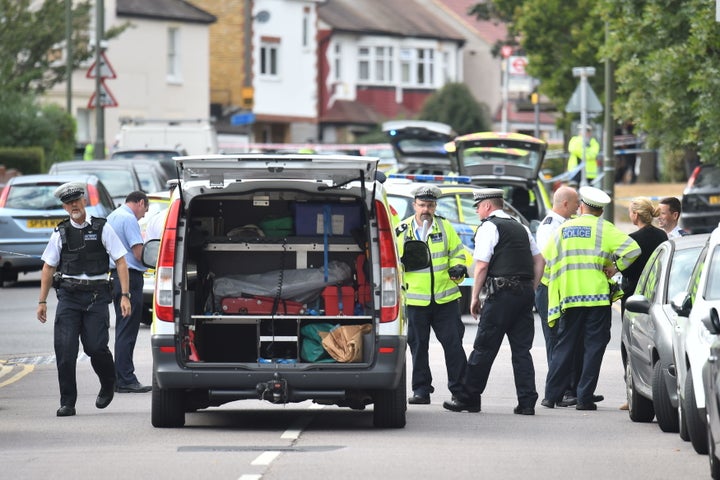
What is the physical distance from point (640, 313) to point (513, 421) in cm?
123

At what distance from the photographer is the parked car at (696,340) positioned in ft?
35.1

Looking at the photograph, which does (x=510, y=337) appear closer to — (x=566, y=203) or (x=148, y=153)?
(x=566, y=203)

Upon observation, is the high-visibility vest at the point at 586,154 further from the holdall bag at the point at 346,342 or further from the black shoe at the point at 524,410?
the holdall bag at the point at 346,342

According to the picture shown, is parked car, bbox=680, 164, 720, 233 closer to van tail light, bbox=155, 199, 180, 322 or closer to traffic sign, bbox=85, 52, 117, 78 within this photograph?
traffic sign, bbox=85, 52, 117, 78

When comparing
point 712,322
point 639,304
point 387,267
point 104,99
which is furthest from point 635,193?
point 712,322

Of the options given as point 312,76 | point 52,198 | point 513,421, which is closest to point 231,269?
point 513,421

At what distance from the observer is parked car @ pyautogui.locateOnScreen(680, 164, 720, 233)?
31578 millimetres

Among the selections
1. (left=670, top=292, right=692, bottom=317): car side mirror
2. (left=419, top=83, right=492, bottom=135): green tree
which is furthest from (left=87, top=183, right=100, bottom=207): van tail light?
(left=419, top=83, right=492, bottom=135): green tree

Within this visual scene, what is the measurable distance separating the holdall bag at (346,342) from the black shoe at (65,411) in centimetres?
231

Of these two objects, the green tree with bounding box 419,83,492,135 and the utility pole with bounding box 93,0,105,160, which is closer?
the utility pole with bounding box 93,0,105,160

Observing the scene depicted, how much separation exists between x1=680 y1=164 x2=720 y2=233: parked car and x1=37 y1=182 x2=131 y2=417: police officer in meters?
19.4

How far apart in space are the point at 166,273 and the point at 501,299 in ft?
9.93

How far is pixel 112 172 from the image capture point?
30172 mm

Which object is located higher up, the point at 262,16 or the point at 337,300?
the point at 262,16
